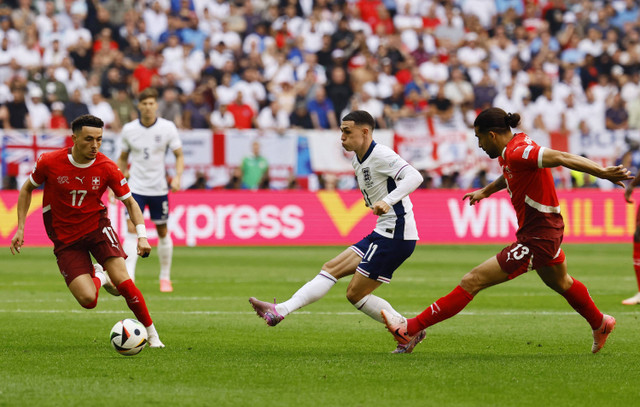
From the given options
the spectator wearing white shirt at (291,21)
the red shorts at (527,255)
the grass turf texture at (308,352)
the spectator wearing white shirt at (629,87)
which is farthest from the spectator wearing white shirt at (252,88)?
the red shorts at (527,255)

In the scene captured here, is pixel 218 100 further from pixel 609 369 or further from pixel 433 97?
pixel 609 369

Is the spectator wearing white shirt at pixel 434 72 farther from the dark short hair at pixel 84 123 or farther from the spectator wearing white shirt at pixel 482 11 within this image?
the dark short hair at pixel 84 123

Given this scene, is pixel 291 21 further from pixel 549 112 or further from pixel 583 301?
pixel 583 301

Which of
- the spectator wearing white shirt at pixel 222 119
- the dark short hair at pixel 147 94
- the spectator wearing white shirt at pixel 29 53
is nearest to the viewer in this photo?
the dark short hair at pixel 147 94

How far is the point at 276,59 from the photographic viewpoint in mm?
27781

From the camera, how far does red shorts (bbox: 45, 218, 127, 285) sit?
9039 millimetres

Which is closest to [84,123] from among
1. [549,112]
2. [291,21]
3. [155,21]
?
[155,21]

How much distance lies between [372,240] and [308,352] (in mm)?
1083

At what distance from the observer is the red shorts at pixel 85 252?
9039 millimetres

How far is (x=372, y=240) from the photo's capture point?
9.10 metres

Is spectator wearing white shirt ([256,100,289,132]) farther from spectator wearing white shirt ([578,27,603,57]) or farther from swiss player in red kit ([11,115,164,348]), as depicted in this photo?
swiss player in red kit ([11,115,164,348])

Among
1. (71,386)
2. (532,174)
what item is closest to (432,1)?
(532,174)

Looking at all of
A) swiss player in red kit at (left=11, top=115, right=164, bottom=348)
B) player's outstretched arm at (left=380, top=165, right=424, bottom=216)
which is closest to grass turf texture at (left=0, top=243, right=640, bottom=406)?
swiss player in red kit at (left=11, top=115, right=164, bottom=348)

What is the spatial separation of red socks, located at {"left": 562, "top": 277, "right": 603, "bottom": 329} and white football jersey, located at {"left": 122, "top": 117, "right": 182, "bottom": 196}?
687 centimetres
